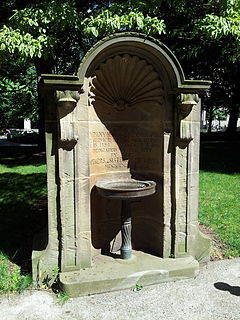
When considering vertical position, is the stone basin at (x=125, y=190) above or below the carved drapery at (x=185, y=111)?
below

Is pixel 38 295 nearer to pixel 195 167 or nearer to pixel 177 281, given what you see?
pixel 177 281

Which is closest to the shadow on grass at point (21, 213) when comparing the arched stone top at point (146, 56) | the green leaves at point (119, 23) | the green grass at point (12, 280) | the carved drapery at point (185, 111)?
the green grass at point (12, 280)

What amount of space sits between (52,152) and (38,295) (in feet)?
6.32

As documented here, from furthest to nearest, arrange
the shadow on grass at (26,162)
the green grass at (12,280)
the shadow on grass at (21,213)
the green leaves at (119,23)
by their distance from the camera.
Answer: the shadow on grass at (26,162)
the green leaves at (119,23)
the shadow on grass at (21,213)
the green grass at (12,280)

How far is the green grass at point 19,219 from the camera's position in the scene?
184 inches

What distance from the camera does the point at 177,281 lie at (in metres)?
4.58

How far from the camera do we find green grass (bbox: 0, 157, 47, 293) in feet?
15.3

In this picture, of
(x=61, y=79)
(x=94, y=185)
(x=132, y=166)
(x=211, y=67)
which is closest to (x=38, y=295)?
(x=94, y=185)

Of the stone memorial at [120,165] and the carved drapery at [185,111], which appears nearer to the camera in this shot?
the stone memorial at [120,165]

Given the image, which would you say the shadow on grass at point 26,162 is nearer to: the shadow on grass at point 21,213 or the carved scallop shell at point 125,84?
the shadow on grass at point 21,213

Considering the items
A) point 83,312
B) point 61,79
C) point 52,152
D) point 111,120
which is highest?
point 61,79

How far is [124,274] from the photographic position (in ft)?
14.6

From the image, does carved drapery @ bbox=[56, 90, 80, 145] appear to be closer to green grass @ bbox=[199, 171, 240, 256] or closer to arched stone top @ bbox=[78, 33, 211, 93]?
arched stone top @ bbox=[78, 33, 211, 93]

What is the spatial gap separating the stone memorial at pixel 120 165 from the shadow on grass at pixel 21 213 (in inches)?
23.3
